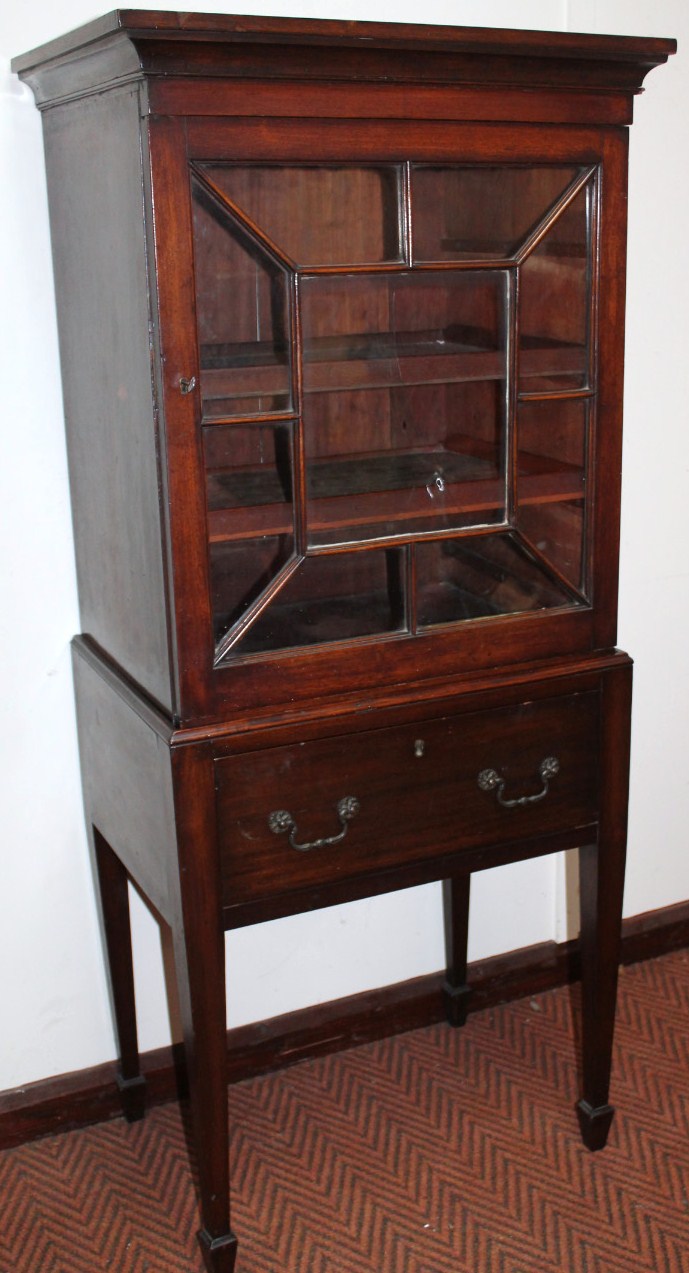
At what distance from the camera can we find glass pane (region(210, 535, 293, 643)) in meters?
1.22

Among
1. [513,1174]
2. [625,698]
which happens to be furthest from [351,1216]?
[625,698]

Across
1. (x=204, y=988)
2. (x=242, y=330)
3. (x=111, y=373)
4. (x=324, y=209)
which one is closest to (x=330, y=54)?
(x=324, y=209)

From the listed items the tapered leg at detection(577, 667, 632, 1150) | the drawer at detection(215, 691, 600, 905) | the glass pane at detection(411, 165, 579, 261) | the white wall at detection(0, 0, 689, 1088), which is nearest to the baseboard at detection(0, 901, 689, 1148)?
the white wall at detection(0, 0, 689, 1088)

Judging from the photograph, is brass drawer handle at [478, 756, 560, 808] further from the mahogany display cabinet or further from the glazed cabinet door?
the glazed cabinet door

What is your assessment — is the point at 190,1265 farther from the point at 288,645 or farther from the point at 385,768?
the point at 288,645

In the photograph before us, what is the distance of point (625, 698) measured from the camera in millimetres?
1443

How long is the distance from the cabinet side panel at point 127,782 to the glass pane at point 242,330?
327mm

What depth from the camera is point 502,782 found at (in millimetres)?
1400

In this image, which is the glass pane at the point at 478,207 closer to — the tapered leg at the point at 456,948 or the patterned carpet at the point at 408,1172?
the tapered leg at the point at 456,948

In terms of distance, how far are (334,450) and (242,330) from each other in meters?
0.16

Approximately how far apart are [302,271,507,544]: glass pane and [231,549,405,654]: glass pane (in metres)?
0.03

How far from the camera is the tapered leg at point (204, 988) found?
4.06 feet

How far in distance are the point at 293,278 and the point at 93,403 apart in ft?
0.90

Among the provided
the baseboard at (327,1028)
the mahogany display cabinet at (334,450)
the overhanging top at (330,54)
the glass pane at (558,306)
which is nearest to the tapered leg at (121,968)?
the baseboard at (327,1028)
